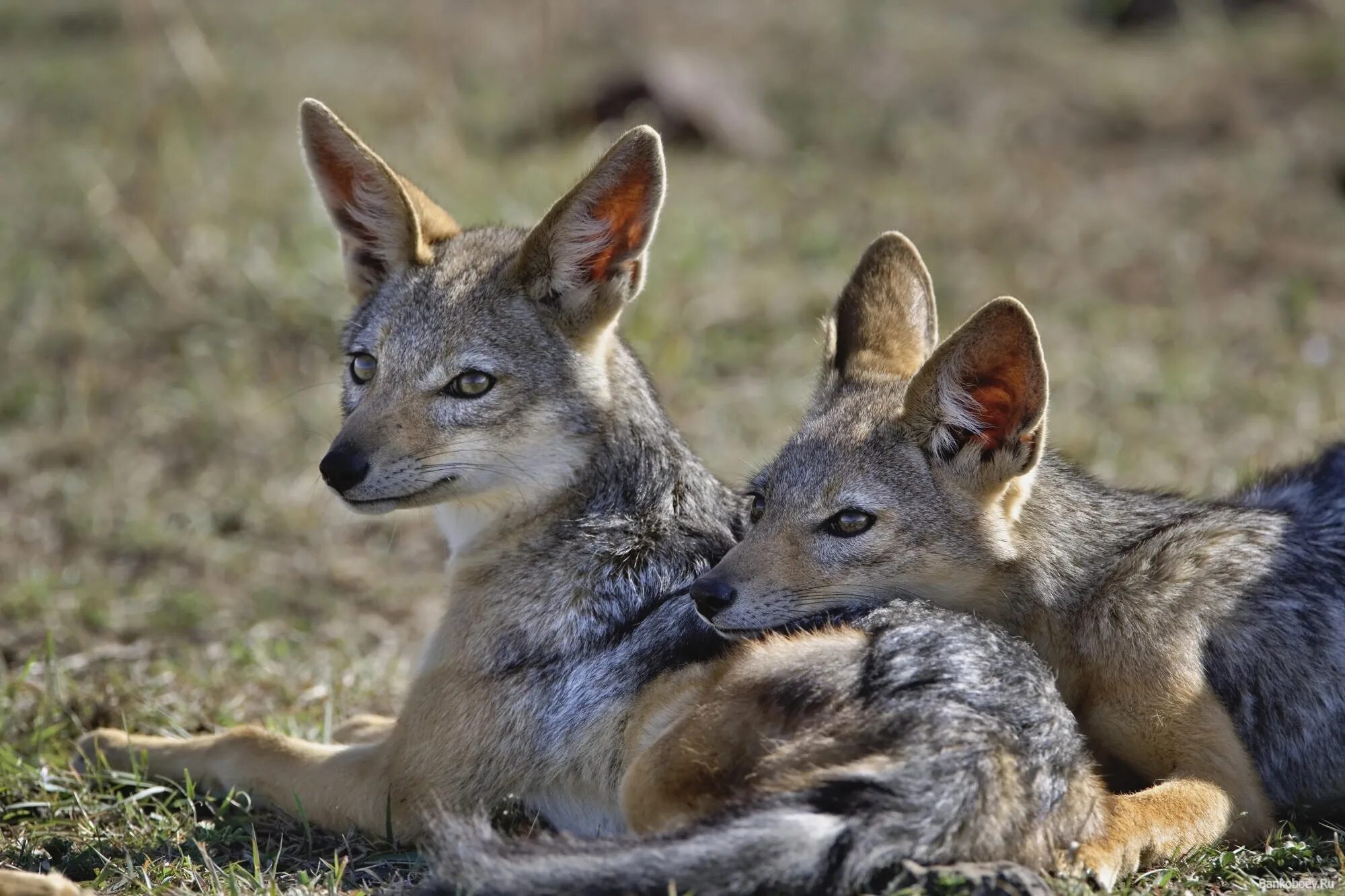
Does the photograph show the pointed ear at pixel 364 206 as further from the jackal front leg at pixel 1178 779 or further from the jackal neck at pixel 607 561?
the jackal front leg at pixel 1178 779

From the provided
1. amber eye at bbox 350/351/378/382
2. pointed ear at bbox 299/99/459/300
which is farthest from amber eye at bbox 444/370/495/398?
pointed ear at bbox 299/99/459/300

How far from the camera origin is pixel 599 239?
5.44 m

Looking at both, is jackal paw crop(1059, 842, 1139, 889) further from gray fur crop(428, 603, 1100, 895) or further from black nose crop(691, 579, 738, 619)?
black nose crop(691, 579, 738, 619)

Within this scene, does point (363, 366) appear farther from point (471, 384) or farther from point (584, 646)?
point (584, 646)

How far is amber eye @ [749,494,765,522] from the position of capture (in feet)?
17.2

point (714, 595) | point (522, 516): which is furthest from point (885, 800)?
point (522, 516)

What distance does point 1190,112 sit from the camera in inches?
502

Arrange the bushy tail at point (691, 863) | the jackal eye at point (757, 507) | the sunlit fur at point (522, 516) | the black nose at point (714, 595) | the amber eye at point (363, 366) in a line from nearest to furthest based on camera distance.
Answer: the bushy tail at point (691, 863), the black nose at point (714, 595), the sunlit fur at point (522, 516), the jackal eye at point (757, 507), the amber eye at point (363, 366)

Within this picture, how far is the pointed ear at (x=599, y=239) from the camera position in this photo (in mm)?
5277

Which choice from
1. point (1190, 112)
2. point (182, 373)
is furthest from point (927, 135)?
point (182, 373)

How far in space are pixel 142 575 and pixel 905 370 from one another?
4.40 meters

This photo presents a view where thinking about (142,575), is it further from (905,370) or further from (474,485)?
(905,370)

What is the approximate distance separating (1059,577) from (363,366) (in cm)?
262

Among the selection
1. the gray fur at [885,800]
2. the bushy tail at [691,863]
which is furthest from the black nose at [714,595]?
the bushy tail at [691,863]
